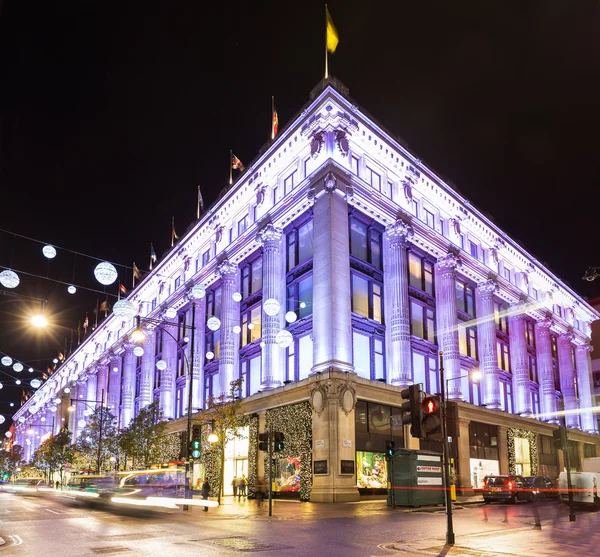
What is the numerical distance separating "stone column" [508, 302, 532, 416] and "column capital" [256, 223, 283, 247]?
1097 inches

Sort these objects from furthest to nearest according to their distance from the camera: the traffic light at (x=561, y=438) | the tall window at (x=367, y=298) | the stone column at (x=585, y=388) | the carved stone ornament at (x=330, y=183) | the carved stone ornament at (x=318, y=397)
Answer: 1. the stone column at (x=585, y=388)
2. the tall window at (x=367, y=298)
3. the carved stone ornament at (x=330, y=183)
4. the carved stone ornament at (x=318, y=397)
5. the traffic light at (x=561, y=438)

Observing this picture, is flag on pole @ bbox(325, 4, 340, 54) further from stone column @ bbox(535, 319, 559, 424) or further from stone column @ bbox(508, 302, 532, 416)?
stone column @ bbox(535, 319, 559, 424)

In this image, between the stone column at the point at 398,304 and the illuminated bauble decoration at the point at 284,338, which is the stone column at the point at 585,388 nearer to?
the stone column at the point at 398,304

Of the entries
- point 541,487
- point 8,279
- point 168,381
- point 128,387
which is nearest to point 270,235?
point 8,279

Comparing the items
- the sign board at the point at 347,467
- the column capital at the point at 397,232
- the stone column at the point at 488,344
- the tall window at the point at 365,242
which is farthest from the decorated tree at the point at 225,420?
the stone column at the point at 488,344

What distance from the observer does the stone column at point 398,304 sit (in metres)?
41.2

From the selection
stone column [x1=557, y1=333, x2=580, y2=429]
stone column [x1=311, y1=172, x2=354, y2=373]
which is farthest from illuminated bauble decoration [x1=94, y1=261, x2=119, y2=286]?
stone column [x1=557, y1=333, x2=580, y2=429]

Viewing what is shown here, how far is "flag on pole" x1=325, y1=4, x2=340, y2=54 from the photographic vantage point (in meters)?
41.6

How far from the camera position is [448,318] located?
4784cm

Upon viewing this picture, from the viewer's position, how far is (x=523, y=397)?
5744 cm

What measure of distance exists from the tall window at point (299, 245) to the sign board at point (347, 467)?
14004mm

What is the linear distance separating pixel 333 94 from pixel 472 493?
30.9 m

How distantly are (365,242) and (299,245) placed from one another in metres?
4.73

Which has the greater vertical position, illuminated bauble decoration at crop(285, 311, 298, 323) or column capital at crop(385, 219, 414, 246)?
column capital at crop(385, 219, 414, 246)
